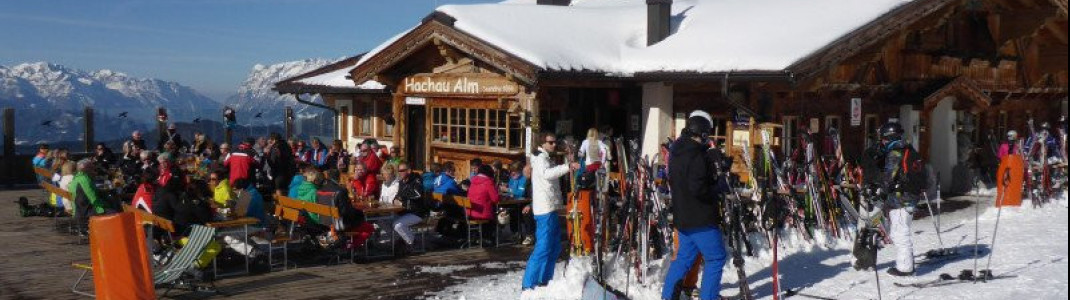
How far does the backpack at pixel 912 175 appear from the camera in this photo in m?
8.99

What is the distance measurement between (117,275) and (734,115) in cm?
1042

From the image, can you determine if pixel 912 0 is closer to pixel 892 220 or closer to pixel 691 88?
pixel 691 88

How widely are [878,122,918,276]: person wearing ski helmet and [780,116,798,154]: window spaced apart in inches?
248

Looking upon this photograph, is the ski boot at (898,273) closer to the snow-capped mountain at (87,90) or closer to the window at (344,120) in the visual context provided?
the window at (344,120)

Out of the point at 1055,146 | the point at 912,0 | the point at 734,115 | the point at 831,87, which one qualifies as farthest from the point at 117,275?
the point at 1055,146

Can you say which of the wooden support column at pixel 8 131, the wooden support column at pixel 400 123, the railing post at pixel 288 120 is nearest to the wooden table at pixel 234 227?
the wooden support column at pixel 400 123

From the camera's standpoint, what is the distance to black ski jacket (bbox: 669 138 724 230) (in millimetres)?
7129

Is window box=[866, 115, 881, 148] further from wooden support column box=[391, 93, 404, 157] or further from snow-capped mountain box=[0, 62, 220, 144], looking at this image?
snow-capped mountain box=[0, 62, 220, 144]

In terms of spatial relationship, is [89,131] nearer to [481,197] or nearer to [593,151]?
[481,197]

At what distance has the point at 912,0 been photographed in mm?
15805

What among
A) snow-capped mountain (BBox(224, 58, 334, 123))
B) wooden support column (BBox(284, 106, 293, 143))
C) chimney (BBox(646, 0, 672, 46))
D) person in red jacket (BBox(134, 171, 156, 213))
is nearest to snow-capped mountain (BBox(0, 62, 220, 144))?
snow-capped mountain (BBox(224, 58, 334, 123))

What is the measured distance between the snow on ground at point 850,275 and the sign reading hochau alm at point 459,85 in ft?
20.4

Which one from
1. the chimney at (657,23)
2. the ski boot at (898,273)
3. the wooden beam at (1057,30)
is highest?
the wooden beam at (1057,30)

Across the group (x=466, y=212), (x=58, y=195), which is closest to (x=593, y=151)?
(x=466, y=212)
